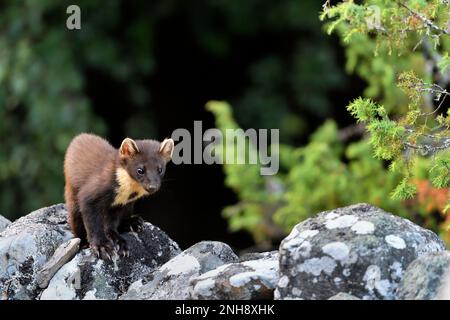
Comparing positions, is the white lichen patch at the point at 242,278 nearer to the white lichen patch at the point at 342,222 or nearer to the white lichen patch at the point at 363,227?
the white lichen patch at the point at 342,222

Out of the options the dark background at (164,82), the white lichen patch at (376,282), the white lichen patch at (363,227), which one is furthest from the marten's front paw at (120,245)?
the dark background at (164,82)

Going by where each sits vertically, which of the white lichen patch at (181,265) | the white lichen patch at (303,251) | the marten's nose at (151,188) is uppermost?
the marten's nose at (151,188)

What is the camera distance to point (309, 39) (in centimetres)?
1284

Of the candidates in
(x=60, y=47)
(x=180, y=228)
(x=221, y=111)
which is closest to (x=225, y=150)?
(x=221, y=111)

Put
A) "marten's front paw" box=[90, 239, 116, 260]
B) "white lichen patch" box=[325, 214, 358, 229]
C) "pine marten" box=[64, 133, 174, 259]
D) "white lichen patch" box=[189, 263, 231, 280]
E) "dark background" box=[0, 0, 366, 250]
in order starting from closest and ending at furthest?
"white lichen patch" box=[325, 214, 358, 229], "white lichen patch" box=[189, 263, 231, 280], "marten's front paw" box=[90, 239, 116, 260], "pine marten" box=[64, 133, 174, 259], "dark background" box=[0, 0, 366, 250]

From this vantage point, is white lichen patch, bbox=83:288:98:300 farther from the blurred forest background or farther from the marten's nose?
the blurred forest background

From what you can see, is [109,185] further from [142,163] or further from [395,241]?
[395,241]

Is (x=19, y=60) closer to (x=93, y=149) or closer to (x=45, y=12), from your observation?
(x=45, y=12)

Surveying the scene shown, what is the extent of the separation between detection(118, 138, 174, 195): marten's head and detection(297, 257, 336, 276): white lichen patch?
165 cm

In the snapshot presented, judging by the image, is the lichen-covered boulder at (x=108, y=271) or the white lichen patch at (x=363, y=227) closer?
the white lichen patch at (x=363, y=227)

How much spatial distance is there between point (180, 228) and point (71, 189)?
7.26m

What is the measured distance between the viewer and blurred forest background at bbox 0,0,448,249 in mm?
10312

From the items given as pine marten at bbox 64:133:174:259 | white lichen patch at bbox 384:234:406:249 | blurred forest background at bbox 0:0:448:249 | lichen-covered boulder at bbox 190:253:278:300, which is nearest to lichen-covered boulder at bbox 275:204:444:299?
white lichen patch at bbox 384:234:406:249

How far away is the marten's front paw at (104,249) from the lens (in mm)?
5875
